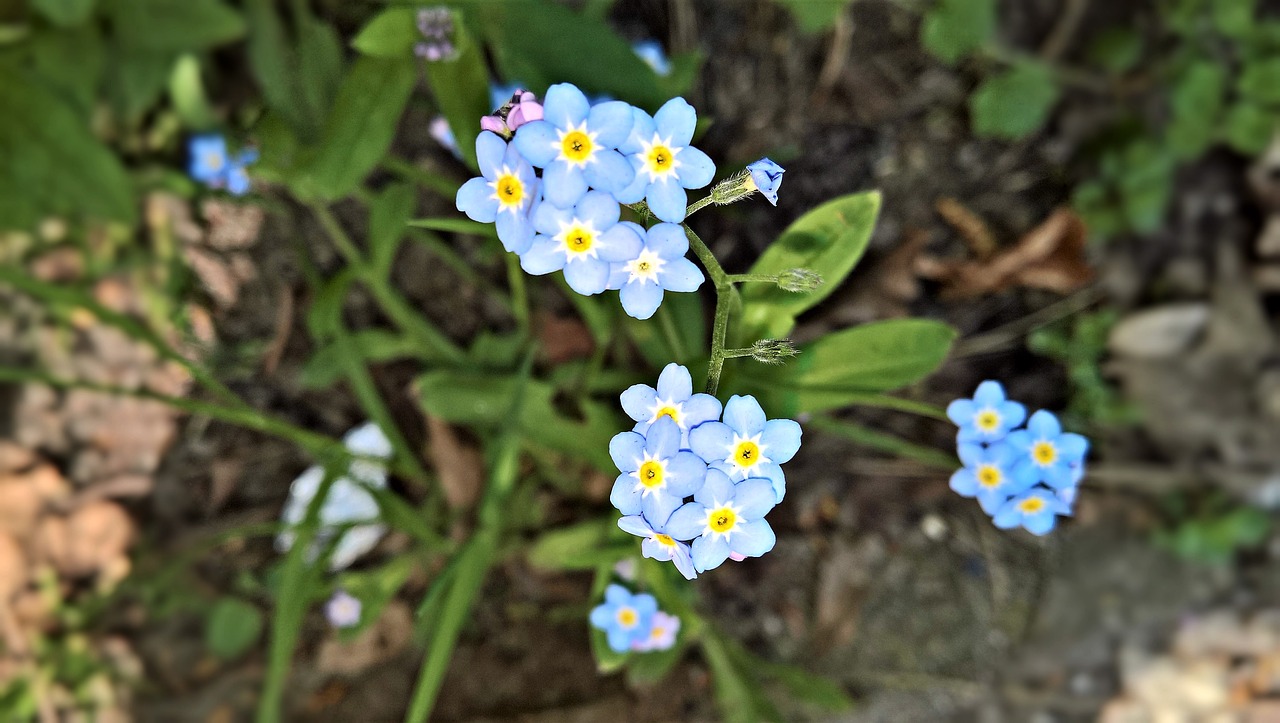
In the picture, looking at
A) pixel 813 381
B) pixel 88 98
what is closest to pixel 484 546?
pixel 813 381

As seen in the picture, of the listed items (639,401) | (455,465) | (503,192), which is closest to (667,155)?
(503,192)

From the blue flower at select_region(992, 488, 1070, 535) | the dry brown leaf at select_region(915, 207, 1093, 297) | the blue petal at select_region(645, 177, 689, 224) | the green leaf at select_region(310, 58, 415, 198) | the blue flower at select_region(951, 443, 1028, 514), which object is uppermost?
the dry brown leaf at select_region(915, 207, 1093, 297)

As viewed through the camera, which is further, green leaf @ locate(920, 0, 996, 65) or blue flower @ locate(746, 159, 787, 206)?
green leaf @ locate(920, 0, 996, 65)

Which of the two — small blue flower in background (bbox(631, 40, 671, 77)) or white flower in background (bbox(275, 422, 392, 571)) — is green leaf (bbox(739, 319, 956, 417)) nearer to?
small blue flower in background (bbox(631, 40, 671, 77))

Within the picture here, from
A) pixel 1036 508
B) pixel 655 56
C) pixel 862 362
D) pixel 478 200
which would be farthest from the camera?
pixel 655 56

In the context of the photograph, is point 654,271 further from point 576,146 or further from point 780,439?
point 780,439

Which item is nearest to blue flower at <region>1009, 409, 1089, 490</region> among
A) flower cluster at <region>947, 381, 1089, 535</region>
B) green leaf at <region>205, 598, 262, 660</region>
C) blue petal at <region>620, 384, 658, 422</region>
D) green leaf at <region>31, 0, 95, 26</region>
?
flower cluster at <region>947, 381, 1089, 535</region>

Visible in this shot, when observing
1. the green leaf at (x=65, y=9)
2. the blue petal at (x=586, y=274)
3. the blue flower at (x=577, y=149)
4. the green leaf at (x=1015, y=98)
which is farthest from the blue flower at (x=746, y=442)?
the green leaf at (x=65, y=9)

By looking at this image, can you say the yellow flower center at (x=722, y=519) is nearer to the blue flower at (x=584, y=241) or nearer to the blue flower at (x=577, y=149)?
the blue flower at (x=584, y=241)
